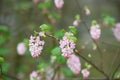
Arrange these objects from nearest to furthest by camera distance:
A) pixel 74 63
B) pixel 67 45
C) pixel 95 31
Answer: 1. pixel 67 45
2. pixel 95 31
3. pixel 74 63

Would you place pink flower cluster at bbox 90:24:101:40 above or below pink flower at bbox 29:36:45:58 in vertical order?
below

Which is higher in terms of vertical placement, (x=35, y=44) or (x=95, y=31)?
(x=35, y=44)

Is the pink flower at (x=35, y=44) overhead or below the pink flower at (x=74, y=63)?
overhead

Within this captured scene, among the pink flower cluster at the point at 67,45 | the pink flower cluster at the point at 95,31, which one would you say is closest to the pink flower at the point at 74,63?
the pink flower cluster at the point at 95,31

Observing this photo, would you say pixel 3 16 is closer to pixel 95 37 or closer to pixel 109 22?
pixel 109 22

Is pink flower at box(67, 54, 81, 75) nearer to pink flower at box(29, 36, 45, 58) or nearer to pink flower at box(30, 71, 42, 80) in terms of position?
pink flower at box(30, 71, 42, 80)

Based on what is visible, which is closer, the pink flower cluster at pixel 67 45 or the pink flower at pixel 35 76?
the pink flower cluster at pixel 67 45

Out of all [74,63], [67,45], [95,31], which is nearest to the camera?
[67,45]

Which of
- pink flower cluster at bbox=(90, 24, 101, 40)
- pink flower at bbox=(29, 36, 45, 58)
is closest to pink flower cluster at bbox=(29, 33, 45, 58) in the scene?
pink flower at bbox=(29, 36, 45, 58)

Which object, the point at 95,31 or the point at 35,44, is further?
the point at 95,31

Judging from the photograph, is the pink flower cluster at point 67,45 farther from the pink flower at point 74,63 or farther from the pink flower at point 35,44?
the pink flower at point 74,63

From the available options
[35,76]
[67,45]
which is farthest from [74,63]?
[67,45]

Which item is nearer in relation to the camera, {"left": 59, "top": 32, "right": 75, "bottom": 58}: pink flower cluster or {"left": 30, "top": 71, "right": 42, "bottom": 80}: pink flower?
{"left": 59, "top": 32, "right": 75, "bottom": 58}: pink flower cluster

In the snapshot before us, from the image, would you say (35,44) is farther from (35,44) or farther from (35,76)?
(35,76)
